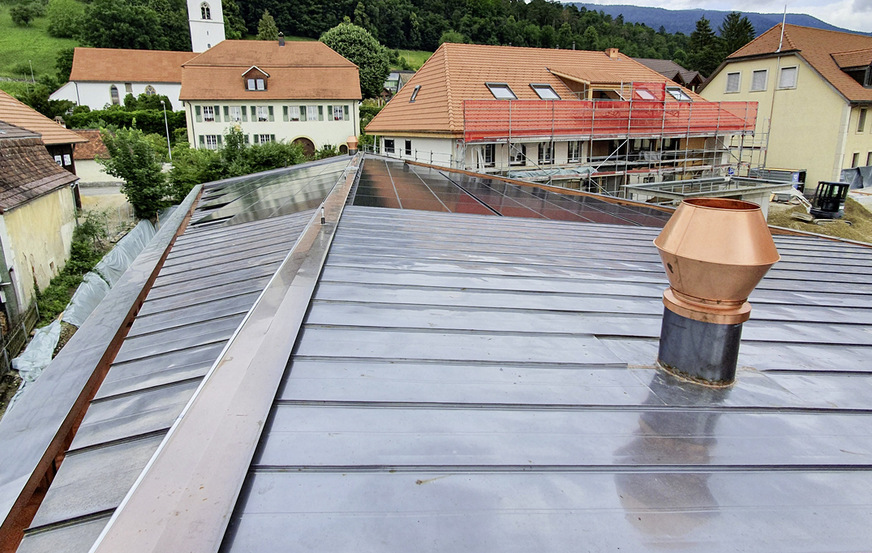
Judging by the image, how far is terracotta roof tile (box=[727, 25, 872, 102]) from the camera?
90.7ft

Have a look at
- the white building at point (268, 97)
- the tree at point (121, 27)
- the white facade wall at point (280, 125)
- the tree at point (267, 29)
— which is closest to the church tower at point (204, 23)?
the tree at point (121, 27)

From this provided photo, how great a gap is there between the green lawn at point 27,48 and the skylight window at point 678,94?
2570 inches

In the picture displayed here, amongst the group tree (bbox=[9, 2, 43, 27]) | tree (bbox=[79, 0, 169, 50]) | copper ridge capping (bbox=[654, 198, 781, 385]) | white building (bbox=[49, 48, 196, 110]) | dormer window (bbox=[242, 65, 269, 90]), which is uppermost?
tree (bbox=[9, 2, 43, 27])

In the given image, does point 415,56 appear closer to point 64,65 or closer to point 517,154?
point 64,65

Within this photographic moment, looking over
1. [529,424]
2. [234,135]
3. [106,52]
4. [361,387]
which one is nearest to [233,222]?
[361,387]

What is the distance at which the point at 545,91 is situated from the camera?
23656mm

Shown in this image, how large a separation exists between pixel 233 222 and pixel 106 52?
5910cm

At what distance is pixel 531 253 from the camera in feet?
16.1

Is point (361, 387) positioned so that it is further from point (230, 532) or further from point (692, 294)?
point (692, 294)

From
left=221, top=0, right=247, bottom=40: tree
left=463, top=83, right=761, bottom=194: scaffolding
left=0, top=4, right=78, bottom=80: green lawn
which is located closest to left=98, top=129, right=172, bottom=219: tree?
left=463, top=83, right=761, bottom=194: scaffolding

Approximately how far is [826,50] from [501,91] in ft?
70.6

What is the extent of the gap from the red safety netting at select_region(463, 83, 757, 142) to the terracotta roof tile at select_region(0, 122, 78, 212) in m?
13.9

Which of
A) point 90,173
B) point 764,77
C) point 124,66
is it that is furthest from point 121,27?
point 764,77

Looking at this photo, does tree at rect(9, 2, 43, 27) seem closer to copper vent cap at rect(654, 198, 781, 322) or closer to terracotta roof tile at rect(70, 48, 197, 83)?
terracotta roof tile at rect(70, 48, 197, 83)
